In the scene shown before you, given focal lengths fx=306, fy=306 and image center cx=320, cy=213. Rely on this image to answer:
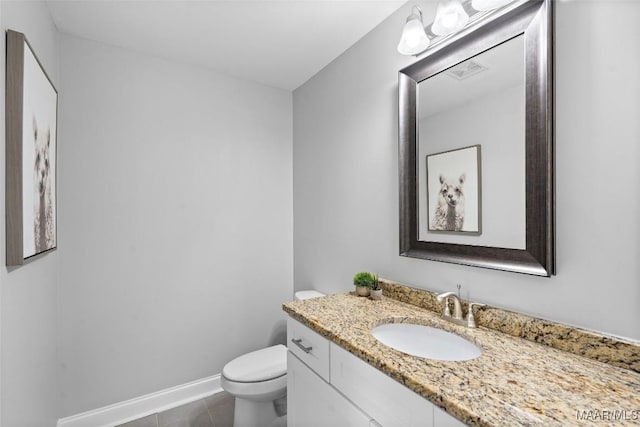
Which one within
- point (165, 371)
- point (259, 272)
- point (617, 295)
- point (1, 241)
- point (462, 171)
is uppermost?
point (462, 171)

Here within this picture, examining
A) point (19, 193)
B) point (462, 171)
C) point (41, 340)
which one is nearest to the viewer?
point (19, 193)

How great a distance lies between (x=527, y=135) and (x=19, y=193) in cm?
183

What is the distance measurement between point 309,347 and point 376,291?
19.2 inches

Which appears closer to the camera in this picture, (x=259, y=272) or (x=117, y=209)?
(x=117, y=209)

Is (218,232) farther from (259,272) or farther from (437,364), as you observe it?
(437,364)

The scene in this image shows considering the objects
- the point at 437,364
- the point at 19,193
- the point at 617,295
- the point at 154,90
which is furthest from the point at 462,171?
the point at 154,90

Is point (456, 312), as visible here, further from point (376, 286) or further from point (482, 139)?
point (482, 139)

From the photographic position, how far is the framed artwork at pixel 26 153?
3.42 ft

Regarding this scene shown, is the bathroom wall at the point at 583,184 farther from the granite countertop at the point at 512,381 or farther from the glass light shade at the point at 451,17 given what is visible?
the glass light shade at the point at 451,17

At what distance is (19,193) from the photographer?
1072 millimetres

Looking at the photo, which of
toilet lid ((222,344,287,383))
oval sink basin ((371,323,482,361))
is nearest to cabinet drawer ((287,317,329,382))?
oval sink basin ((371,323,482,361))

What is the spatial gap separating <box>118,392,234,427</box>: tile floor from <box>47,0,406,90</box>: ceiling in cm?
245

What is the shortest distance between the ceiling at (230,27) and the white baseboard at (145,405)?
233 cm

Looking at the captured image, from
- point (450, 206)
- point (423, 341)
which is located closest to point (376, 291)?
point (423, 341)
